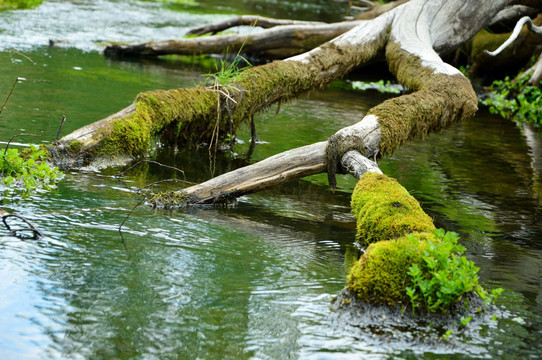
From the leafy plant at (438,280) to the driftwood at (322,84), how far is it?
8.73 feet

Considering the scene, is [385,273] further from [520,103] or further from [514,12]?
[514,12]

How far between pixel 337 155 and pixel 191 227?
183 cm

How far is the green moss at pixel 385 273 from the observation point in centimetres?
411

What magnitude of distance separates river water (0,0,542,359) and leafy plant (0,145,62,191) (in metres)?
0.18

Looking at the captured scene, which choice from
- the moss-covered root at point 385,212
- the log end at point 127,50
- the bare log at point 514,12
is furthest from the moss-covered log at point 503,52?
the moss-covered root at point 385,212

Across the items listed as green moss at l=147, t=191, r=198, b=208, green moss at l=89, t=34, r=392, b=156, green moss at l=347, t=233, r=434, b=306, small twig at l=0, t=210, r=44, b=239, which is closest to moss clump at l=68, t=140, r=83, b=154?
green moss at l=89, t=34, r=392, b=156

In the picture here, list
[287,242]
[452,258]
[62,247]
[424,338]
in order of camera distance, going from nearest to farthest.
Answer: [424,338] < [452,258] < [62,247] < [287,242]

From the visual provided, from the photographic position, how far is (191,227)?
5832mm

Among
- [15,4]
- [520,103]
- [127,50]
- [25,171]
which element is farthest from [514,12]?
[15,4]

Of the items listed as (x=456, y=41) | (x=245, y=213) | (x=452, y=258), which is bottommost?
(x=245, y=213)

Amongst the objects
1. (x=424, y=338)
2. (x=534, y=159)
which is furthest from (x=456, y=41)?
(x=424, y=338)

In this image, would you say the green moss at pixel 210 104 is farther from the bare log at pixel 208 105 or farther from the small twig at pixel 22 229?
the small twig at pixel 22 229

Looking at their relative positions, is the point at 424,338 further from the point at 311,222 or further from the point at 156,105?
the point at 156,105

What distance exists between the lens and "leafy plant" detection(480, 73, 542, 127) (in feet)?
43.9
